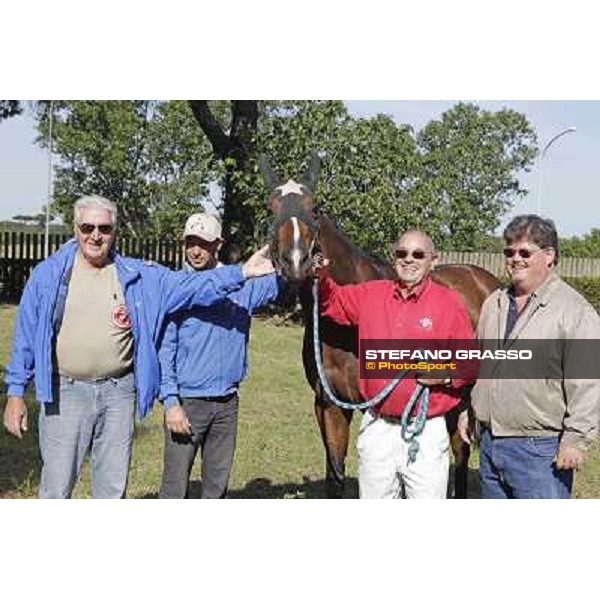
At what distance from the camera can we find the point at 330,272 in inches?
179

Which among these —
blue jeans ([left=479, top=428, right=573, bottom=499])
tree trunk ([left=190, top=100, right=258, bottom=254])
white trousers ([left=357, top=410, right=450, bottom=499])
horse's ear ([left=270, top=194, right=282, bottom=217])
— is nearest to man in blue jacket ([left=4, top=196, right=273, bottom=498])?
horse's ear ([left=270, top=194, right=282, bottom=217])

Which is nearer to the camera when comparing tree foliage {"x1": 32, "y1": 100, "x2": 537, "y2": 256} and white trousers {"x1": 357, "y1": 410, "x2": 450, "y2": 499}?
white trousers {"x1": 357, "y1": 410, "x2": 450, "y2": 499}

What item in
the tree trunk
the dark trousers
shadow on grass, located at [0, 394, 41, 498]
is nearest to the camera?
the dark trousers

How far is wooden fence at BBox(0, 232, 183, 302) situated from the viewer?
680 centimetres

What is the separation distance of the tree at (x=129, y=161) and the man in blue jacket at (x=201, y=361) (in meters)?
1.95

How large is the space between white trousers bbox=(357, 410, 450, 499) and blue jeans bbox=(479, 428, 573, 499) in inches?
9.7

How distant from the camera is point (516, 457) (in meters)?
3.34

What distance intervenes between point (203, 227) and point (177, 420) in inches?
39.6

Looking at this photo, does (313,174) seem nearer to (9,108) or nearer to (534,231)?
(534,231)

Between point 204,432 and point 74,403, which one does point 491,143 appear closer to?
point 204,432

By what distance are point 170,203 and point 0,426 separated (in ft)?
8.97

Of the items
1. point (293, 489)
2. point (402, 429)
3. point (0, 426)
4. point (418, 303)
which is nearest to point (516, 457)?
point (402, 429)

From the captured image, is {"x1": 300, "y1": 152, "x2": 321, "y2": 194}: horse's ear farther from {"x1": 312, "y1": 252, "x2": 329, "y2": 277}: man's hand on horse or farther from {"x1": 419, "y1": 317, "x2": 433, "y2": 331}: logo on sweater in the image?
{"x1": 419, "y1": 317, "x2": 433, "y2": 331}: logo on sweater

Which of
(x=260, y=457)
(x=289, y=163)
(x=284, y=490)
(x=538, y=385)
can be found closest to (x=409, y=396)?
(x=538, y=385)
